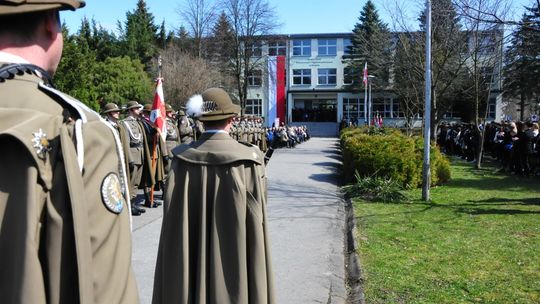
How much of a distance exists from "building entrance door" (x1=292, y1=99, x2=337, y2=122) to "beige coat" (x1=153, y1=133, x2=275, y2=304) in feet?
205

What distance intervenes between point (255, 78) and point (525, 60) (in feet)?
115

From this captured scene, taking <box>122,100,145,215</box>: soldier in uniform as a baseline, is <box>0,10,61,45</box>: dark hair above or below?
above

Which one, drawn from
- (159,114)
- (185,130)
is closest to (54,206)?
(159,114)

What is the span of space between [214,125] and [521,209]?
8.16m

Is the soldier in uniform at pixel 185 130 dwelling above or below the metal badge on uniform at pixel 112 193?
below

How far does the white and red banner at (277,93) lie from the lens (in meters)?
63.5

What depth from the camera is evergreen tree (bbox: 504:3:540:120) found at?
10.5m

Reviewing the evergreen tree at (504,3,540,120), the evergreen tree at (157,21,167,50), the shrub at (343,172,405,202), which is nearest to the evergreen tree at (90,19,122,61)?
the evergreen tree at (157,21,167,50)

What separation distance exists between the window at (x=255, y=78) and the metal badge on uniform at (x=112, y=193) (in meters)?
52.3

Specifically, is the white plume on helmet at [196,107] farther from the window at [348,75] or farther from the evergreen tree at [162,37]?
the window at [348,75]

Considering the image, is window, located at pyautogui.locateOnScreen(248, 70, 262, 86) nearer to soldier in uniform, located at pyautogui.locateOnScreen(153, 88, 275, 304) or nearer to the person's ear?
soldier in uniform, located at pyautogui.locateOnScreen(153, 88, 275, 304)

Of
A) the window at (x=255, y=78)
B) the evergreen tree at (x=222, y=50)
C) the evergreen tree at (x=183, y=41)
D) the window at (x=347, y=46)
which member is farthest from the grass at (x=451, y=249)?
the window at (x=347, y=46)

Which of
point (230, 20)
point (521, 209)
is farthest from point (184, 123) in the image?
point (230, 20)

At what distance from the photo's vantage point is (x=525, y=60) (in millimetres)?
26766
